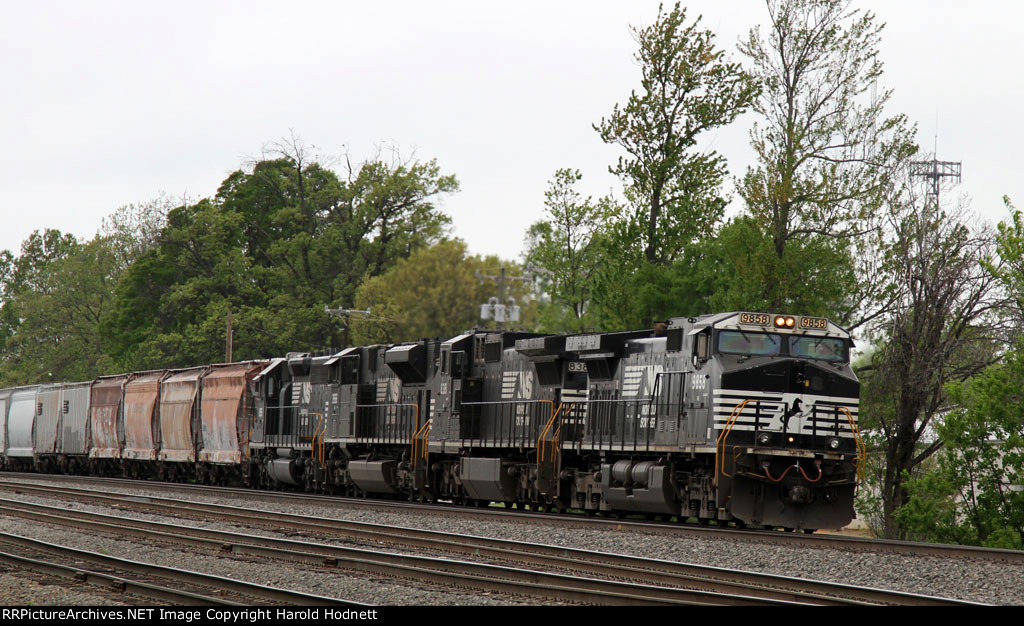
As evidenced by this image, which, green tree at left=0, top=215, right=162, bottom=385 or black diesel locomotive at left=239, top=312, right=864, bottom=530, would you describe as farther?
green tree at left=0, top=215, right=162, bottom=385

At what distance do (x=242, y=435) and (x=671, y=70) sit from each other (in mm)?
14756

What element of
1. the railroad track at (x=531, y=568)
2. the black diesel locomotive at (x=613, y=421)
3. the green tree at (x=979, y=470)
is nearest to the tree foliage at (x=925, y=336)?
the green tree at (x=979, y=470)

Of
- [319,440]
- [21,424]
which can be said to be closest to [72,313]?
[21,424]

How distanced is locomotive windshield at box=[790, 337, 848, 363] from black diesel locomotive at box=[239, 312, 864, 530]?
2cm

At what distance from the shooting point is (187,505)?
20688mm

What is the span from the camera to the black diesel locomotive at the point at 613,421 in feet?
53.5

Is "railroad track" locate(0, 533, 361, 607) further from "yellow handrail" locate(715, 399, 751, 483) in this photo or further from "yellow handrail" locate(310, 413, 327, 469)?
"yellow handrail" locate(310, 413, 327, 469)

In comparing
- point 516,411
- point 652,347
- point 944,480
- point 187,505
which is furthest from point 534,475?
point 944,480

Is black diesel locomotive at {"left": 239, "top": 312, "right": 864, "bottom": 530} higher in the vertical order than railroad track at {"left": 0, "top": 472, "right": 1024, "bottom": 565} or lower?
higher

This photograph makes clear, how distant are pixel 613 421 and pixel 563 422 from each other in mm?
1392

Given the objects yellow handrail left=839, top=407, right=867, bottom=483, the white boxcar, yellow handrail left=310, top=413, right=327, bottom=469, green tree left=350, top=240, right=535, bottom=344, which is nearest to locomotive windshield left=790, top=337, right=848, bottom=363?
yellow handrail left=839, top=407, right=867, bottom=483

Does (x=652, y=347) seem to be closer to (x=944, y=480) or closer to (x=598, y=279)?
(x=944, y=480)

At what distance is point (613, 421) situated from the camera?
61.1 ft

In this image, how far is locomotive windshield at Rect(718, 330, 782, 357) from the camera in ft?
54.0
